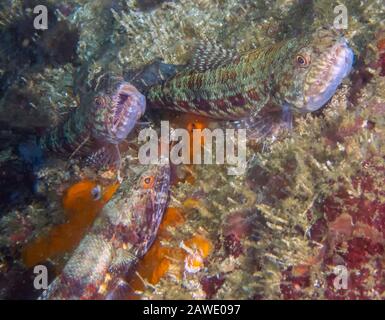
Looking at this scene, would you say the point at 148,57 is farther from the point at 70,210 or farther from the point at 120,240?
the point at 120,240

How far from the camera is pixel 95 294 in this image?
13.6 feet

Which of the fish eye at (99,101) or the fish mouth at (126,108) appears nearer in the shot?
the fish mouth at (126,108)

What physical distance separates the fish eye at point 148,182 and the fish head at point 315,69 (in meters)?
1.80

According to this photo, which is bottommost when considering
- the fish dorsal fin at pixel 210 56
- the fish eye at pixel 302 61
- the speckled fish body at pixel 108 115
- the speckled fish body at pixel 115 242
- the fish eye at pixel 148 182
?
the speckled fish body at pixel 115 242

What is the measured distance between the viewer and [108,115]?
4.90m

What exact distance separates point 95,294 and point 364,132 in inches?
127

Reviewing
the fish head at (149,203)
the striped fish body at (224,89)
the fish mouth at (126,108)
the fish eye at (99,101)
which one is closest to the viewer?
the striped fish body at (224,89)

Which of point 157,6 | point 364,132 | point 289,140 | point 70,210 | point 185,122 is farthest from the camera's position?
point 157,6

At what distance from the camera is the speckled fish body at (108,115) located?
4879mm

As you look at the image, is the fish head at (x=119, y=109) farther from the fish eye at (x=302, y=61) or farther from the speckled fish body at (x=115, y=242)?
the fish eye at (x=302, y=61)

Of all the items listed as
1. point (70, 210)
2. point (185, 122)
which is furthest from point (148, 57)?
point (70, 210)

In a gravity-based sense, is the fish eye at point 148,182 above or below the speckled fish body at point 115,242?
above

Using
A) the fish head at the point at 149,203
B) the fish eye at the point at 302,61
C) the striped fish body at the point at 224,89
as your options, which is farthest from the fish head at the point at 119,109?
→ the fish eye at the point at 302,61

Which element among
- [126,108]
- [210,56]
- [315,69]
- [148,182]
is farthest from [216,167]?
[315,69]
